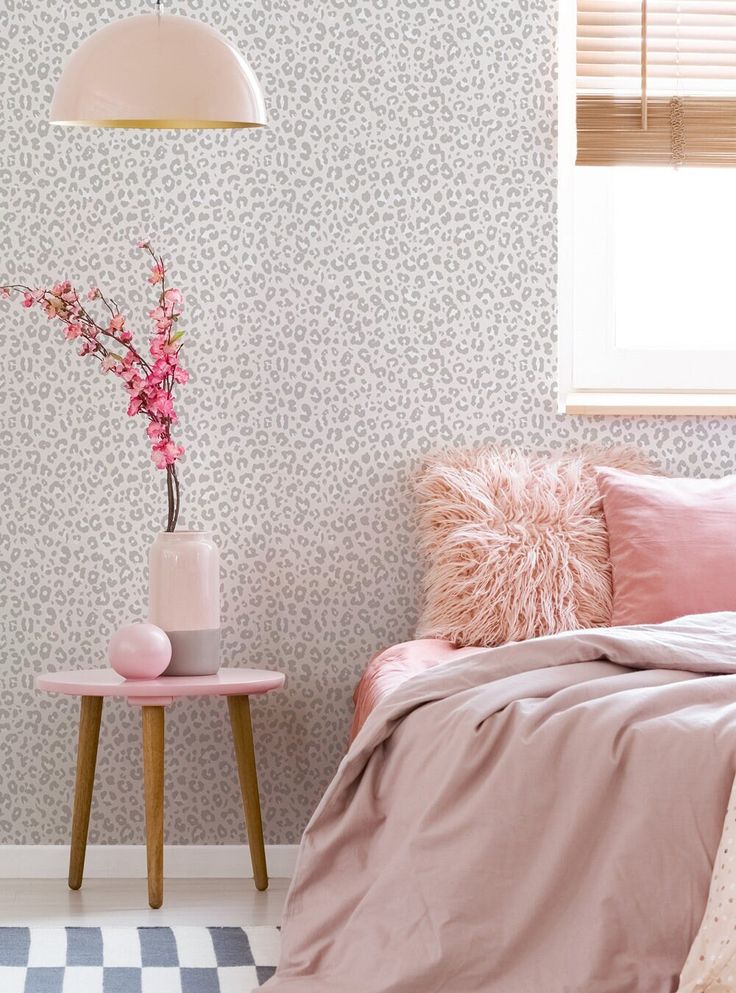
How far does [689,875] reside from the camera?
1.86m

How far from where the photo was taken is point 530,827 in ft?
6.61

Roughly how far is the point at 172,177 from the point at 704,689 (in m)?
1.94

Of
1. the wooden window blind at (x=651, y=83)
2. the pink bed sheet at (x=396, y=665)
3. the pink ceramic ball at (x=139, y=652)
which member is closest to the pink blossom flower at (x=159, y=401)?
the pink ceramic ball at (x=139, y=652)

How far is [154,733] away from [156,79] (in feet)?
4.63

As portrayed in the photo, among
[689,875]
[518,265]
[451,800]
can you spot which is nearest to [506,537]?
[518,265]

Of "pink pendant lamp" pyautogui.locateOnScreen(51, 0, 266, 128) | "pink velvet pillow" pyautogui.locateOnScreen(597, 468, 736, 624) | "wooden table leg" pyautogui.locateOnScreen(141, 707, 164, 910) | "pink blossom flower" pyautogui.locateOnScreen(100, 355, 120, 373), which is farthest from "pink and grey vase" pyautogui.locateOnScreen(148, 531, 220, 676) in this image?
"pink pendant lamp" pyautogui.locateOnScreen(51, 0, 266, 128)

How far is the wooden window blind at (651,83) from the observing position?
3.39 meters

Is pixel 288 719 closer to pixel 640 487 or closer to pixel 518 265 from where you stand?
pixel 640 487

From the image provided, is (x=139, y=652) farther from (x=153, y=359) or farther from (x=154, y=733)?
(x=153, y=359)

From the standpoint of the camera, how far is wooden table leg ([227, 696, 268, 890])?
3.01 metres

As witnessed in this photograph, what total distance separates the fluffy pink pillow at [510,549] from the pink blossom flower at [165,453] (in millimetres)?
615

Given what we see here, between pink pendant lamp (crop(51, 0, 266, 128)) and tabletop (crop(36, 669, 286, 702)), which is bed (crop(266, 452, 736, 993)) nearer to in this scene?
tabletop (crop(36, 669, 286, 702))

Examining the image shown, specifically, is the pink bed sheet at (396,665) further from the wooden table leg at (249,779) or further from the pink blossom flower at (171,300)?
the pink blossom flower at (171,300)

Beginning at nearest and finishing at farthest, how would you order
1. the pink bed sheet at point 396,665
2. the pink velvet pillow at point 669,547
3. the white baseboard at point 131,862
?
the pink bed sheet at point 396,665 < the pink velvet pillow at point 669,547 < the white baseboard at point 131,862
